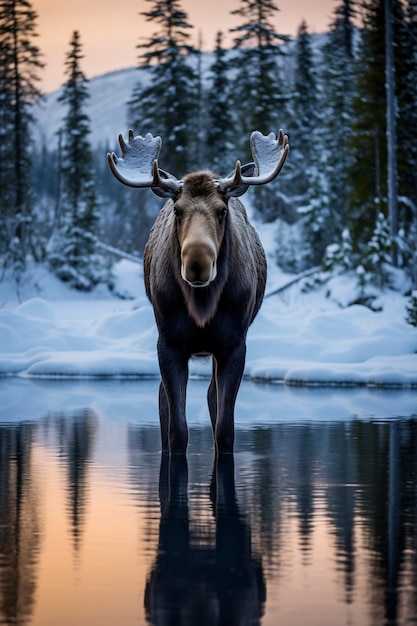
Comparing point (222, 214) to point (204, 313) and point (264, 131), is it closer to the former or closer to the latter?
point (204, 313)

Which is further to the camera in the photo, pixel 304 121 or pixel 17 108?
pixel 304 121

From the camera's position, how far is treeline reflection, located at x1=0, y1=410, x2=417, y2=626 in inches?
215

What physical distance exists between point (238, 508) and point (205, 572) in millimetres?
2134

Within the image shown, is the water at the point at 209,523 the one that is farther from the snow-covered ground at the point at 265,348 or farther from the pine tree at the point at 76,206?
the pine tree at the point at 76,206

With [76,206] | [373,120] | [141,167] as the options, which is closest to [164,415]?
[141,167]

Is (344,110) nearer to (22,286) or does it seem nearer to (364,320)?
(22,286)

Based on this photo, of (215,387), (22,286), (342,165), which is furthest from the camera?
(342,165)

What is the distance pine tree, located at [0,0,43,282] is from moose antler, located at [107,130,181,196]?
4278 cm

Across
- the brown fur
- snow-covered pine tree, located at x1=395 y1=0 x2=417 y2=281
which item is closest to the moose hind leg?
the brown fur

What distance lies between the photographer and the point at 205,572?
5.90m

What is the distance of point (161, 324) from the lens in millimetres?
10688

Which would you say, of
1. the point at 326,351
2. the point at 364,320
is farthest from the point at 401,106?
the point at 326,351

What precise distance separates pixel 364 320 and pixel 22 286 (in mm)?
26586

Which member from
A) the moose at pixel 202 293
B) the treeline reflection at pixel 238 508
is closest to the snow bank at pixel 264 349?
the treeline reflection at pixel 238 508
